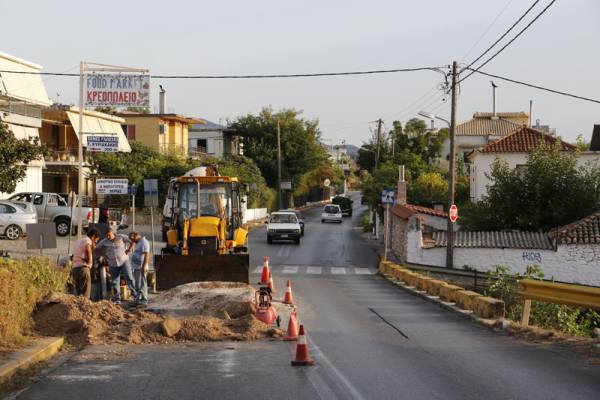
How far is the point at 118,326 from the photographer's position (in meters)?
14.6

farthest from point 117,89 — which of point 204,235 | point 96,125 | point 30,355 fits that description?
point 96,125

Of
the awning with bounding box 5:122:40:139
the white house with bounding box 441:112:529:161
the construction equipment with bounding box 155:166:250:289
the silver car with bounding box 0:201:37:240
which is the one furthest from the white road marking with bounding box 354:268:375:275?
the white house with bounding box 441:112:529:161

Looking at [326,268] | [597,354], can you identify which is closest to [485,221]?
[326,268]

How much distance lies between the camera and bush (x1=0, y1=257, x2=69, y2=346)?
12133 mm

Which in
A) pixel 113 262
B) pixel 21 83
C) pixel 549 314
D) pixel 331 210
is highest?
pixel 21 83

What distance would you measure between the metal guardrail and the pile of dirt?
16.3 ft

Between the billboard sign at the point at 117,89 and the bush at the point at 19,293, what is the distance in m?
10.0

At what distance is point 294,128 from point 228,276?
69.8 metres

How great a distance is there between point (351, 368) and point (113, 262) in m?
9.06

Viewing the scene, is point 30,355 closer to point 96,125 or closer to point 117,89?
point 117,89

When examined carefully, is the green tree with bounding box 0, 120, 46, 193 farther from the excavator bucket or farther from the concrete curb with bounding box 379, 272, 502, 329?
the concrete curb with bounding box 379, 272, 502, 329

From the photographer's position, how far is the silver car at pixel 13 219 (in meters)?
34.7

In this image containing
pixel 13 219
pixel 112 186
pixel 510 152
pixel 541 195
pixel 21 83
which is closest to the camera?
pixel 112 186

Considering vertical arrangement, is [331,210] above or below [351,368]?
above
